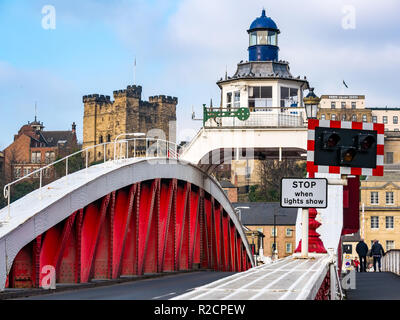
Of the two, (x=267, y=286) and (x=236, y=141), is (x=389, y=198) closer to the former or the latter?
(x=236, y=141)

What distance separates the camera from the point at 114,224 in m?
23.0

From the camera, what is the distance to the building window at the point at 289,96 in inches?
1578

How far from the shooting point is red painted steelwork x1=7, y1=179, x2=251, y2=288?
1944 cm

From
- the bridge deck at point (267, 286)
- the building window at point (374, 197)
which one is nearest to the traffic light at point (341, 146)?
the bridge deck at point (267, 286)

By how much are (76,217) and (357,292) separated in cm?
977

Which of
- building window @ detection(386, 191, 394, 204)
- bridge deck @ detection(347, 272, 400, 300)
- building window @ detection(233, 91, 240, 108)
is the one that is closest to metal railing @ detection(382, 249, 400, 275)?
bridge deck @ detection(347, 272, 400, 300)

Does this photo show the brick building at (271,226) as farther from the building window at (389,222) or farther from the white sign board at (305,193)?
the white sign board at (305,193)

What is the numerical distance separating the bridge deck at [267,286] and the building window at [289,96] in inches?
967

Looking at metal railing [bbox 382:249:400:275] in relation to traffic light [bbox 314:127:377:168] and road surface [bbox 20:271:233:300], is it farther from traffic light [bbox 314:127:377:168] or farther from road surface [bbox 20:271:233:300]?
traffic light [bbox 314:127:377:168]

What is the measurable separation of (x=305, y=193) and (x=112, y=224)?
601 centimetres

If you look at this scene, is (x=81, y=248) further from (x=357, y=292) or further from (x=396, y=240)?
(x=396, y=240)

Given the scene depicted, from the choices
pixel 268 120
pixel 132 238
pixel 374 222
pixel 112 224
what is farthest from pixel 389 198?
pixel 112 224

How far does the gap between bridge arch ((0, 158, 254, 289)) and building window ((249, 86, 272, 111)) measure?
662cm
